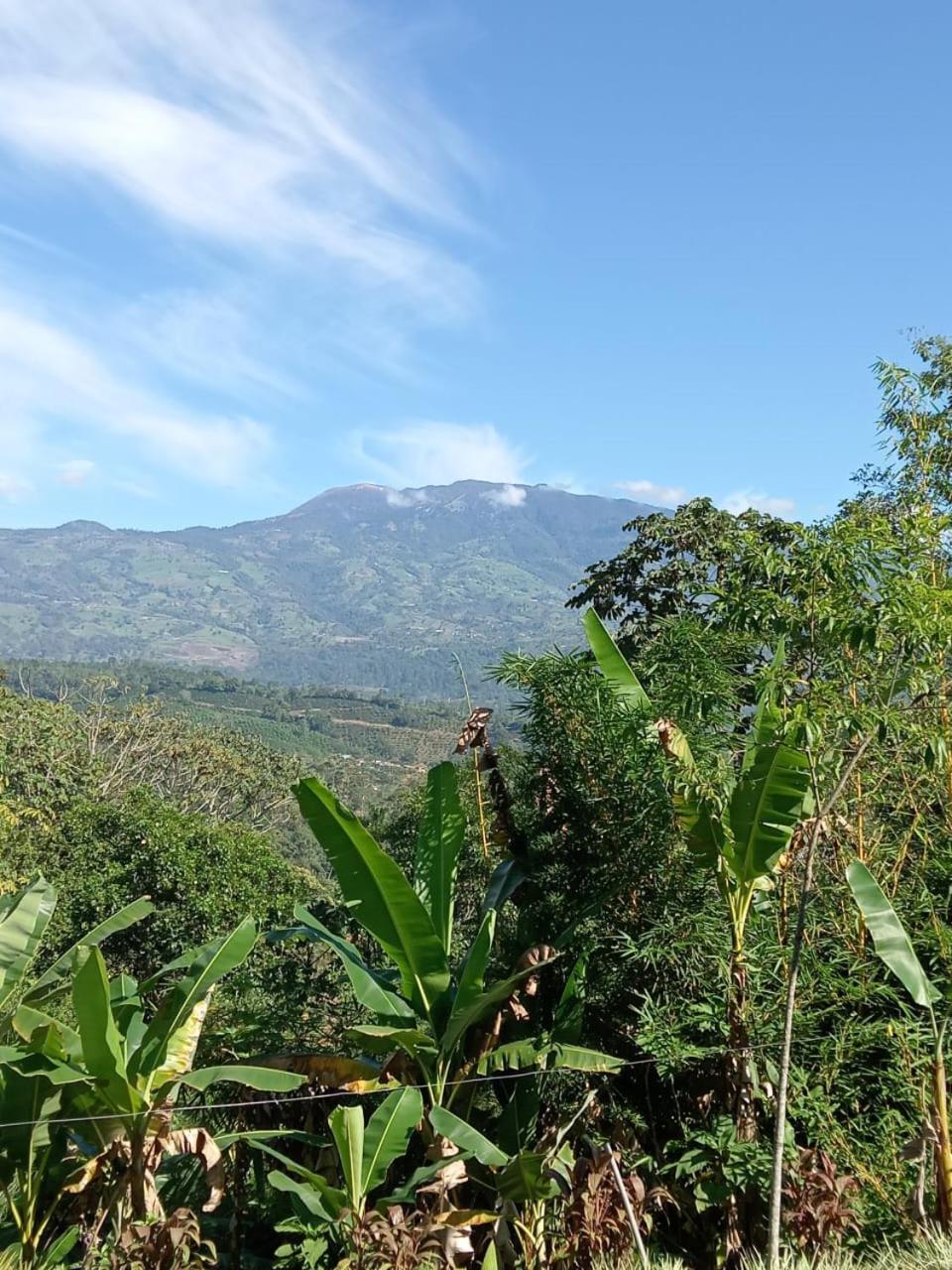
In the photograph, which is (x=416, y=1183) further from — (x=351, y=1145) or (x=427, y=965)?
(x=427, y=965)

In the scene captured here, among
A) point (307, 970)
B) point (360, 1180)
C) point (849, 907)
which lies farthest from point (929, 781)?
point (307, 970)

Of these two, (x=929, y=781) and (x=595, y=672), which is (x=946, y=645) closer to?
(x=929, y=781)

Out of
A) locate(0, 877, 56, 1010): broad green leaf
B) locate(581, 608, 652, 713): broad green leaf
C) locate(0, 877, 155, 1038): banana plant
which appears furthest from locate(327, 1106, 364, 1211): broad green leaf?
locate(581, 608, 652, 713): broad green leaf

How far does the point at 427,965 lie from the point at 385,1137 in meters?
0.66

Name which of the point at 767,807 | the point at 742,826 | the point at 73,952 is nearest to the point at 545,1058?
the point at 742,826

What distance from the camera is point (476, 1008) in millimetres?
3818

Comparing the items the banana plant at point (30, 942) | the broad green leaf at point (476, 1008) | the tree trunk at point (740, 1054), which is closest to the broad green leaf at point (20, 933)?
the banana plant at point (30, 942)

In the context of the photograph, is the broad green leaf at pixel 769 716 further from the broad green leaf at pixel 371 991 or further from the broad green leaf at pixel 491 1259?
the broad green leaf at pixel 491 1259

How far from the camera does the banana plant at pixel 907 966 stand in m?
3.37

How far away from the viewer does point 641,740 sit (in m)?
3.95

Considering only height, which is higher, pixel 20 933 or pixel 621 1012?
pixel 20 933

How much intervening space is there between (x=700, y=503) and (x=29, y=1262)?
27.9ft

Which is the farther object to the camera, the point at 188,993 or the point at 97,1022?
the point at 188,993

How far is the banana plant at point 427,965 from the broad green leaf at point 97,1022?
838mm
